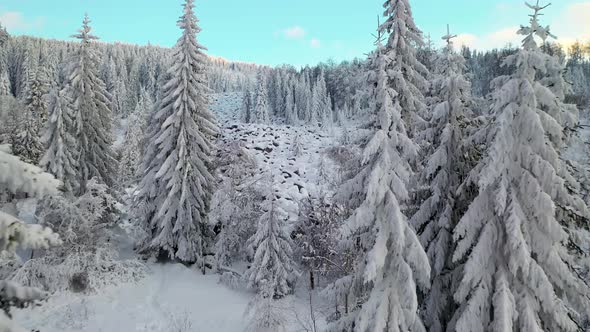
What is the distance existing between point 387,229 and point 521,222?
3681 mm

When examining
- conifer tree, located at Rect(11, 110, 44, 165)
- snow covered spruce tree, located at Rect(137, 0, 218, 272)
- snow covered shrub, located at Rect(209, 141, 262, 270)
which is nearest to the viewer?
snow covered spruce tree, located at Rect(137, 0, 218, 272)

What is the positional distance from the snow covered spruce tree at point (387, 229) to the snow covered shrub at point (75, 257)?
16.6 m

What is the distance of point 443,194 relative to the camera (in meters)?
14.6

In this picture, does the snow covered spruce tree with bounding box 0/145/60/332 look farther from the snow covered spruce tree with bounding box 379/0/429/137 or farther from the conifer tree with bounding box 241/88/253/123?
the conifer tree with bounding box 241/88/253/123

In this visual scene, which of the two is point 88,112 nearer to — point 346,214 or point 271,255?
point 271,255

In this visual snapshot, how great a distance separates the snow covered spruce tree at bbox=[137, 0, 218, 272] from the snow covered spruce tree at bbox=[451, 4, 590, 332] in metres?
18.5

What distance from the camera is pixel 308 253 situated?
87.8 feet

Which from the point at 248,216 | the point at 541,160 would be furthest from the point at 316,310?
the point at 541,160

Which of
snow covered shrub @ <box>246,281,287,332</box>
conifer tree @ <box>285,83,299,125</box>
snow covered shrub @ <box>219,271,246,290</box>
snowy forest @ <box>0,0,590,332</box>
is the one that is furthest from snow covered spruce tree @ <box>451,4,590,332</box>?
conifer tree @ <box>285,83,299,125</box>

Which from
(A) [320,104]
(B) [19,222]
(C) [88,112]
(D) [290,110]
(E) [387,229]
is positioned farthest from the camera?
(A) [320,104]

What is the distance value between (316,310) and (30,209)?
28222 millimetres

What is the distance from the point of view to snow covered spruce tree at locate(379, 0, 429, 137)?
1401 centimetres

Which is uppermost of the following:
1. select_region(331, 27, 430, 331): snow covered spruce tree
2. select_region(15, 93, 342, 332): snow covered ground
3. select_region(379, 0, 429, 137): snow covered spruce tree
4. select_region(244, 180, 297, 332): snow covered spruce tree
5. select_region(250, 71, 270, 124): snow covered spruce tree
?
select_region(250, 71, 270, 124): snow covered spruce tree

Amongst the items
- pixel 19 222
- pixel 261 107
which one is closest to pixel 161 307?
pixel 19 222
